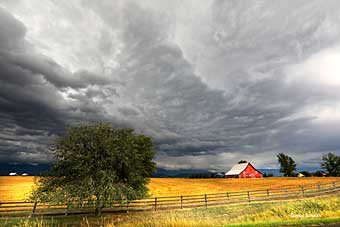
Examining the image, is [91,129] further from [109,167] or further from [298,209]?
[298,209]

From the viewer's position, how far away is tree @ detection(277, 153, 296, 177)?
10324 centimetres

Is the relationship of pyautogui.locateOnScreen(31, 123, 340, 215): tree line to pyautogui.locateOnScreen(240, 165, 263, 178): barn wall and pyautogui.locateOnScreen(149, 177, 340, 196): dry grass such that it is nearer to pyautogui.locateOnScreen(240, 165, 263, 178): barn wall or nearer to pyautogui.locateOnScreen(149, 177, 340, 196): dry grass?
→ pyautogui.locateOnScreen(149, 177, 340, 196): dry grass

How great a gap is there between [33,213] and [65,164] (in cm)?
719

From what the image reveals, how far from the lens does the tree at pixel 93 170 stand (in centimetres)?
2258

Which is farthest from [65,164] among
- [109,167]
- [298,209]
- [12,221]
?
[298,209]

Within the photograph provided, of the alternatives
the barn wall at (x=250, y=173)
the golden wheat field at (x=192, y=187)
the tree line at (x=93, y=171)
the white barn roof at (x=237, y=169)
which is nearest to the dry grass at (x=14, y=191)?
the golden wheat field at (x=192, y=187)

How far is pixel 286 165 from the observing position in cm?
10444

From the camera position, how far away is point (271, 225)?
39.2 feet

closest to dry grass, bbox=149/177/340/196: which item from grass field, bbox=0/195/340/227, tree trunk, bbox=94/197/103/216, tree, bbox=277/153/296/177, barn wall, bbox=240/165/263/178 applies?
barn wall, bbox=240/165/263/178

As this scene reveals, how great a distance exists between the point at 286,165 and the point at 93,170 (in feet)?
328

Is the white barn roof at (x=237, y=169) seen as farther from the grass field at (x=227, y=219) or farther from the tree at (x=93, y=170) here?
the tree at (x=93, y=170)

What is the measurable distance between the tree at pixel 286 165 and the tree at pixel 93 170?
308 ft

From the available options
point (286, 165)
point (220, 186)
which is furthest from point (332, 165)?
point (220, 186)

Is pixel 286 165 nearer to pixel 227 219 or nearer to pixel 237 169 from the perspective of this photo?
pixel 237 169
